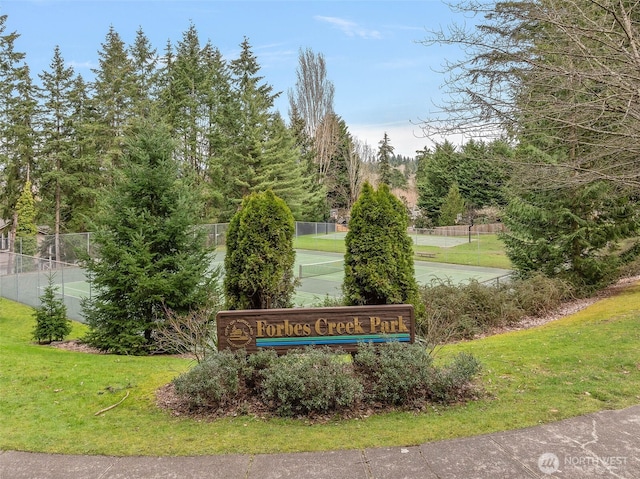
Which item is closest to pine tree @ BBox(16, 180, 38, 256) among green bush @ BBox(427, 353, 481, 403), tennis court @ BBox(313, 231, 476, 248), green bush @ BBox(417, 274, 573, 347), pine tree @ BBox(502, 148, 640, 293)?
tennis court @ BBox(313, 231, 476, 248)

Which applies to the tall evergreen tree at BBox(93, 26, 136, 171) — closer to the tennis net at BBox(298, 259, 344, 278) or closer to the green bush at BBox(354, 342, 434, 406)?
the tennis net at BBox(298, 259, 344, 278)

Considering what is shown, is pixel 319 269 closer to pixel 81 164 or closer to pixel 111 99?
pixel 81 164

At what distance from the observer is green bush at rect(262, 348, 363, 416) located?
3.70 metres

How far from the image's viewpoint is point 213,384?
383cm

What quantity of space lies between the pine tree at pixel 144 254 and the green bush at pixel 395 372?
15.5 ft

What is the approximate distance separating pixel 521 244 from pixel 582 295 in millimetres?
2223

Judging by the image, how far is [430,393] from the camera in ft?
13.2

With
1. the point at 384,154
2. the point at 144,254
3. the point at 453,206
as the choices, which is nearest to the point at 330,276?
the point at 144,254

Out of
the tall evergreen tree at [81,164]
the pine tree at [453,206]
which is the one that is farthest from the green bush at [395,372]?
the pine tree at [453,206]

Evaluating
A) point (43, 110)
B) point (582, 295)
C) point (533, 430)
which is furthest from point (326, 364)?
point (43, 110)

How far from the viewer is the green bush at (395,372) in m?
3.89

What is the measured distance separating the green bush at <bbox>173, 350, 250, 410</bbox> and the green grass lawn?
0.76ft

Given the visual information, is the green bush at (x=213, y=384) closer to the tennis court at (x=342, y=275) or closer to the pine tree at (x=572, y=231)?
the pine tree at (x=572, y=231)

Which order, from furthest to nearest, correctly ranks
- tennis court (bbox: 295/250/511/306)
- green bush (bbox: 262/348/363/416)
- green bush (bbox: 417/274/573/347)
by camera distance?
tennis court (bbox: 295/250/511/306) → green bush (bbox: 417/274/573/347) → green bush (bbox: 262/348/363/416)
